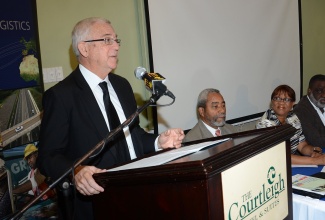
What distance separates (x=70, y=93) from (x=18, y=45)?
1361 mm

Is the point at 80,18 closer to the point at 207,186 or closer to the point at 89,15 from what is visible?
the point at 89,15

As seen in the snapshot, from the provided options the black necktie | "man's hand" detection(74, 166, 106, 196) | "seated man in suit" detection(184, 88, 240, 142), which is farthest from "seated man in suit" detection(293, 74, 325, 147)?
"man's hand" detection(74, 166, 106, 196)

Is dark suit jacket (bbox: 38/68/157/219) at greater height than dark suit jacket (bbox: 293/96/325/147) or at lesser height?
greater

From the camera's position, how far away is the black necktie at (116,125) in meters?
1.68

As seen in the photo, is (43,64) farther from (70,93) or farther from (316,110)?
(316,110)

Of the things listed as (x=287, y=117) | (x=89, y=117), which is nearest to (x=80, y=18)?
(x=89, y=117)

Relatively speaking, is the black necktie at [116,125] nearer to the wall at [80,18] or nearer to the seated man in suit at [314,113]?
the wall at [80,18]

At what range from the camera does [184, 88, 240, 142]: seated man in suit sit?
3115 mm

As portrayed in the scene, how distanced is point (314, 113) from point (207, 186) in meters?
3.03

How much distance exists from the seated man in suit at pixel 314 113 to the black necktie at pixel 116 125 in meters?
2.22

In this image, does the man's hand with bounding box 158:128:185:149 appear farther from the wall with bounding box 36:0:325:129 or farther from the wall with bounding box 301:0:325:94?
the wall with bounding box 301:0:325:94

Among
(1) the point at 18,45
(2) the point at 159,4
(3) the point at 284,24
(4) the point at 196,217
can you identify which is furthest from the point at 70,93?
(3) the point at 284,24

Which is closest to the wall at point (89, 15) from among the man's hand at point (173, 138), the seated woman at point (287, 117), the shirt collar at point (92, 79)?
the seated woman at point (287, 117)

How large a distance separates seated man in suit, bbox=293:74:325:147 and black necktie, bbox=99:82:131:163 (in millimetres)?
2223
